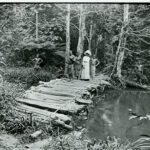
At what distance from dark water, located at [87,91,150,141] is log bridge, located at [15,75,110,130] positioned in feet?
1.67

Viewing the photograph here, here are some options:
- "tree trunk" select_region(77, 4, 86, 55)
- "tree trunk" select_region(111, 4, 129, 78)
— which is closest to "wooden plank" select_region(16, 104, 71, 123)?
"tree trunk" select_region(77, 4, 86, 55)

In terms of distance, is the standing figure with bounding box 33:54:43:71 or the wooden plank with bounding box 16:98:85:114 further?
the standing figure with bounding box 33:54:43:71

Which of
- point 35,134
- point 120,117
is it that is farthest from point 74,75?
point 35,134

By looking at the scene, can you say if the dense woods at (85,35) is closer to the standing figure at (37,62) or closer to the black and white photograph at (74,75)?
the black and white photograph at (74,75)

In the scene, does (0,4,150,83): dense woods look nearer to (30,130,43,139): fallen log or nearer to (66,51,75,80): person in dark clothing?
(66,51,75,80): person in dark clothing

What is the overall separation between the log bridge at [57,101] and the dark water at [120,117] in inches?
20.0

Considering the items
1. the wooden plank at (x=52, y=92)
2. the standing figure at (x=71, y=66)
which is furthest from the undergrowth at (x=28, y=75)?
the wooden plank at (x=52, y=92)

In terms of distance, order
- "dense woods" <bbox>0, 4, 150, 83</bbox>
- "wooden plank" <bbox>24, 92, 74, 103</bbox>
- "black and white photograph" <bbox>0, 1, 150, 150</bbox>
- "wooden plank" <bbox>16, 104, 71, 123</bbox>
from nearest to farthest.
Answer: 1. "black and white photograph" <bbox>0, 1, 150, 150</bbox>
2. "wooden plank" <bbox>16, 104, 71, 123</bbox>
3. "wooden plank" <bbox>24, 92, 74, 103</bbox>
4. "dense woods" <bbox>0, 4, 150, 83</bbox>

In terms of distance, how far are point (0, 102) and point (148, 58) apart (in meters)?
5.45

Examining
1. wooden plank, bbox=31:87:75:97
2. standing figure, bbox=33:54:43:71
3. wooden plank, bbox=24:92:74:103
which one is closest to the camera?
wooden plank, bbox=24:92:74:103

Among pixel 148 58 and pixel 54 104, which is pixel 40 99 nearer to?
pixel 54 104

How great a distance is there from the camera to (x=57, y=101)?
5.36 m

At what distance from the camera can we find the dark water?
5211 millimetres

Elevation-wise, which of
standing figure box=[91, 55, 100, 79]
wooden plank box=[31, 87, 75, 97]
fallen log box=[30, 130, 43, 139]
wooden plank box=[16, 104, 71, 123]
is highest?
standing figure box=[91, 55, 100, 79]
